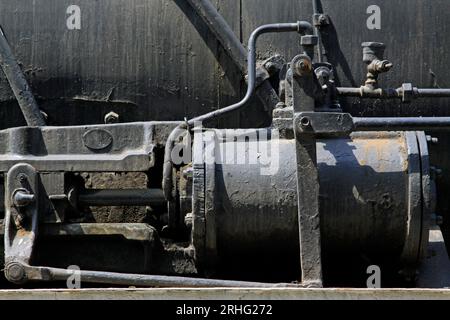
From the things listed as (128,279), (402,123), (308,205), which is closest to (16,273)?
(128,279)

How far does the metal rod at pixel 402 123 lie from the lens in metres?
3.93

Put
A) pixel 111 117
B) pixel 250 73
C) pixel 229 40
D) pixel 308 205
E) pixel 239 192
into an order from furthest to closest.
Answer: pixel 111 117 < pixel 229 40 < pixel 250 73 < pixel 239 192 < pixel 308 205

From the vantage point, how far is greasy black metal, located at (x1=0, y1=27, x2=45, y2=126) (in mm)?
4293

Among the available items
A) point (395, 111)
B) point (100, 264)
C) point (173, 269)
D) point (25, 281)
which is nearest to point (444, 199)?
point (395, 111)

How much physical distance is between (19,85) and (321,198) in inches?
55.1

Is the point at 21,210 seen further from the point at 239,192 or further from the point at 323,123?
the point at 323,123

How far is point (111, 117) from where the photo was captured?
4391 mm

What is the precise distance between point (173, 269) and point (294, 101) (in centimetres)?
87

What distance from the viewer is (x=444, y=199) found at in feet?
14.5

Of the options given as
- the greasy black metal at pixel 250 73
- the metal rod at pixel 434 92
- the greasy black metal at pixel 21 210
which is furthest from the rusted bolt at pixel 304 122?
the greasy black metal at pixel 21 210

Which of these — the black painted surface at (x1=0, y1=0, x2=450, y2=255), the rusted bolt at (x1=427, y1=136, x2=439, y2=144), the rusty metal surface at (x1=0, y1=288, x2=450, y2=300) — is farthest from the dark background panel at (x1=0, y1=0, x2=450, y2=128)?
the rusty metal surface at (x1=0, y1=288, x2=450, y2=300)

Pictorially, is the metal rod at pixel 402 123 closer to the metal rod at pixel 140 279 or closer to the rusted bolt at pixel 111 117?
the metal rod at pixel 140 279
